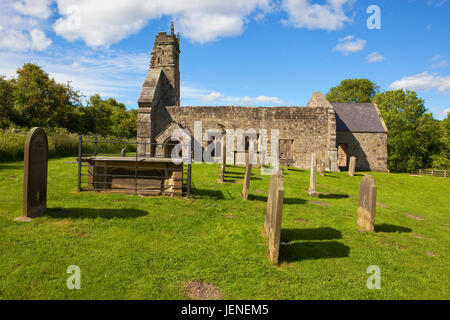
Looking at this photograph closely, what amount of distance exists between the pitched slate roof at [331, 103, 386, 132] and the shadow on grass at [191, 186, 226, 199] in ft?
58.2

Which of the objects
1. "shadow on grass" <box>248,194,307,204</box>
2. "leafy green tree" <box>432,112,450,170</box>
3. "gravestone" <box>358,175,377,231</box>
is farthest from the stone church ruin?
"leafy green tree" <box>432,112,450,170</box>

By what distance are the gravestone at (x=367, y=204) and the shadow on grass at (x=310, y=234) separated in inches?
37.4

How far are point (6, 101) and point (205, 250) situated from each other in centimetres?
2815

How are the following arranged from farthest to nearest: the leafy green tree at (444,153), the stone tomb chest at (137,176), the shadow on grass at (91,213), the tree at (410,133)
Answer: the tree at (410,133) → the leafy green tree at (444,153) → the stone tomb chest at (137,176) → the shadow on grass at (91,213)

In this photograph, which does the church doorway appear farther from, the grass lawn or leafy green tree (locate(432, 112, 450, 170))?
the grass lawn

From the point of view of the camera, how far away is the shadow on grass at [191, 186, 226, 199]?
28.6ft

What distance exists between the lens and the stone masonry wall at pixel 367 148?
2239 centimetres

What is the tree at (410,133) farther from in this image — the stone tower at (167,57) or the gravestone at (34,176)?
the gravestone at (34,176)

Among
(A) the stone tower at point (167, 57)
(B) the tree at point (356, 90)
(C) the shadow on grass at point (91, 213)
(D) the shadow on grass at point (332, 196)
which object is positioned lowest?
(D) the shadow on grass at point (332, 196)

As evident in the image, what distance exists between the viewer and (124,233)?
5230 mm

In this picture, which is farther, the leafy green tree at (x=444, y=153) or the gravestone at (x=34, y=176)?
the leafy green tree at (x=444, y=153)

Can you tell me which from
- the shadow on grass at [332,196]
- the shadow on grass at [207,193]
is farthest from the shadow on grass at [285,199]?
the shadow on grass at [332,196]

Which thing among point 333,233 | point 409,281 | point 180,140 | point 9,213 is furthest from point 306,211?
point 180,140

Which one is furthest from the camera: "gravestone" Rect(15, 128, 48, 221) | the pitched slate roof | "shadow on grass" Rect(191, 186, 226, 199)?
the pitched slate roof
